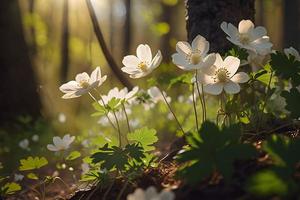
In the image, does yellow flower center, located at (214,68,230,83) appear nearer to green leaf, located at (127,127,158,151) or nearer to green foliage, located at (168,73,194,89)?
green leaf, located at (127,127,158,151)

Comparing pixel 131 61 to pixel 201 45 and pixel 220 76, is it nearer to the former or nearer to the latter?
pixel 201 45

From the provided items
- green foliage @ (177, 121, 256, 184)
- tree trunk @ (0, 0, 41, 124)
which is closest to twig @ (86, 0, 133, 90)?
green foliage @ (177, 121, 256, 184)

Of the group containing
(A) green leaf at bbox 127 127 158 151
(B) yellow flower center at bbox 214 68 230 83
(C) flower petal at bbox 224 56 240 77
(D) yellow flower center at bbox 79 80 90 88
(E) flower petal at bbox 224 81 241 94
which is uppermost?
(D) yellow flower center at bbox 79 80 90 88

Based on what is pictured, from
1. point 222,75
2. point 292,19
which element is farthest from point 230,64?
point 292,19

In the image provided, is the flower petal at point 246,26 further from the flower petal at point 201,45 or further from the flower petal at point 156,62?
the flower petal at point 156,62

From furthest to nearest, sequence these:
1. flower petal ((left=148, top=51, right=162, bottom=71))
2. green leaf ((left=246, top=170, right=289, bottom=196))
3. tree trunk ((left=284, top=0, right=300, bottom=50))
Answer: tree trunk ((left=284, top=0, right=300, bottom=50)) < flower petal ((left=148, top=51, right=162, bottom=71)) < green leaf ((left=246, top=170, right=289, bottom=196))

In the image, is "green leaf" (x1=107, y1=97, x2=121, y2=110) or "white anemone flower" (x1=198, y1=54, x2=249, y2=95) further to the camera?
"green leaf" (x1=107, y1=97, x2=121, y2=110)
